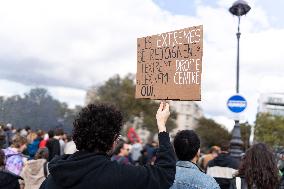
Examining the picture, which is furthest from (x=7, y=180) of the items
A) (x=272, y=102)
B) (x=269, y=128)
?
(x=272, y=102)

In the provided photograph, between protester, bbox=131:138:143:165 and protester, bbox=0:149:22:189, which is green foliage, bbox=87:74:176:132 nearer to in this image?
protester, bbox=131:138:143:165

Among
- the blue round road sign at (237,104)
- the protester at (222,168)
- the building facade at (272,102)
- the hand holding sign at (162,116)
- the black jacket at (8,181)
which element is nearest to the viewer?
the hand holding sign at (162,116)

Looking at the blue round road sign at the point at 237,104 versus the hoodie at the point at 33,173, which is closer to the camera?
the hoodie at the point at 33,173

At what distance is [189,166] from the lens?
3.93 meters

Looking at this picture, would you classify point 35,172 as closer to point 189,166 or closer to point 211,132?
point 189,166

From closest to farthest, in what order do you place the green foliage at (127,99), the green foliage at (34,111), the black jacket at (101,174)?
the black jacket at (101,174) → the green foliage at (34,111) → the green foliage at (127,99)

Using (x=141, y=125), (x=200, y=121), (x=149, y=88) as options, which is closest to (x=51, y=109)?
(x=149, y=88)

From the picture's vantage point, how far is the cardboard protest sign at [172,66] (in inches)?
157

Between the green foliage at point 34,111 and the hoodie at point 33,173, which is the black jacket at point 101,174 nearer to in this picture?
the hoodie at point 33,173

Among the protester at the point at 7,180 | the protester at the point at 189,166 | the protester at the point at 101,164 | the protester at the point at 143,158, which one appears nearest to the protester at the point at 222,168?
the protester at the point at 7,180

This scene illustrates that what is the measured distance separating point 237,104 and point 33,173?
6.74 m

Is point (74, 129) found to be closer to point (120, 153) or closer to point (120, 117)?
point (120, 117)

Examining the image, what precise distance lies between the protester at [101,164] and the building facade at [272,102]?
364ft

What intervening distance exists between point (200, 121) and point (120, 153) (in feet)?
305
